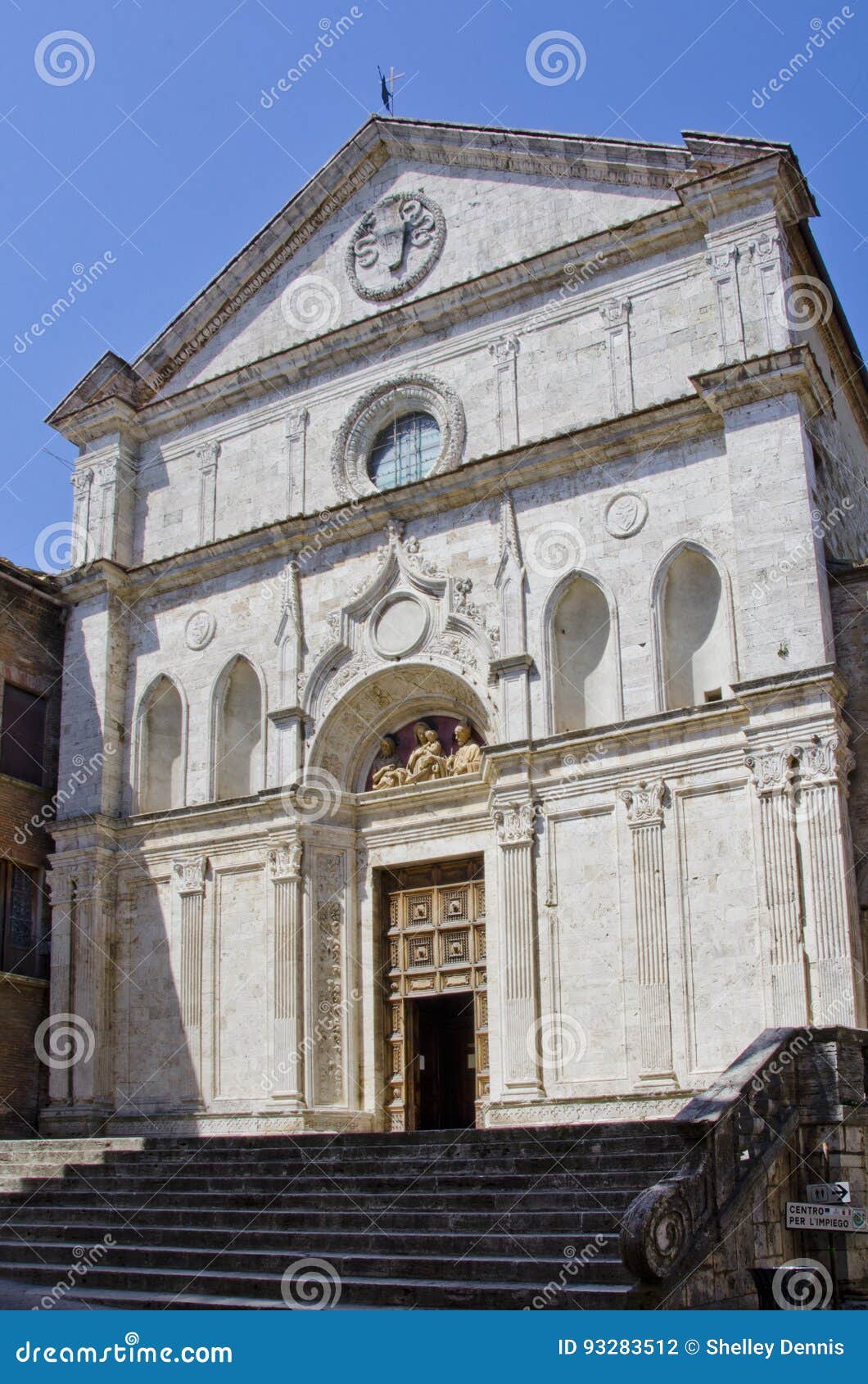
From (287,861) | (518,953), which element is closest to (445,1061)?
(518,953)

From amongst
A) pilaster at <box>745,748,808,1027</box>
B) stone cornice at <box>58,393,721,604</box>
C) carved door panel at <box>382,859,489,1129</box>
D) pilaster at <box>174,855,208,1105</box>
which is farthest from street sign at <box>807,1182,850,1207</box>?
pilaster at <box>174,855,208,1105</box>

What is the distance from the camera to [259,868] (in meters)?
22.5

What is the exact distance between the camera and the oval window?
23266 millimetres

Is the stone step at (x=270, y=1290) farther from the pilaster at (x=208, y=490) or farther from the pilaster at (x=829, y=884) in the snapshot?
the pilaster at (x=208, y=490)

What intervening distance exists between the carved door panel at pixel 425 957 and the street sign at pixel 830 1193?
7.74 metres

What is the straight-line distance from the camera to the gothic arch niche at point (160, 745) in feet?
80.0

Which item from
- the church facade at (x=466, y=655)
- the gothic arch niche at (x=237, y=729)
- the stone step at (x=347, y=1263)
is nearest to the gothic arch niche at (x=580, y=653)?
the church facade at (x=466, y=655)

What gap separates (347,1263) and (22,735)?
14.7 meters

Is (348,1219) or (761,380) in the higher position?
(761,380)

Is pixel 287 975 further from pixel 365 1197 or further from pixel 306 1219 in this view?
pixel 306 1219

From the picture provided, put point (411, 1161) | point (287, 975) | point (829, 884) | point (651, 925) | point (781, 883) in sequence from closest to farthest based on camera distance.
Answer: point (411, 1161), point (829, 884), point (781, 883), point (651, 925), point (287, 975)

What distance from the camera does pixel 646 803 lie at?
1905 centimetres

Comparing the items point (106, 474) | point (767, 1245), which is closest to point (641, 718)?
point (767, 1245)

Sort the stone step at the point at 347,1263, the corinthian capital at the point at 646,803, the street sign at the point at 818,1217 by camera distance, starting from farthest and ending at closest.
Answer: the corinthian capital at the point at 646,803 → the street sign at the point at 818,1217 → the stone step at the point at 347,1263
